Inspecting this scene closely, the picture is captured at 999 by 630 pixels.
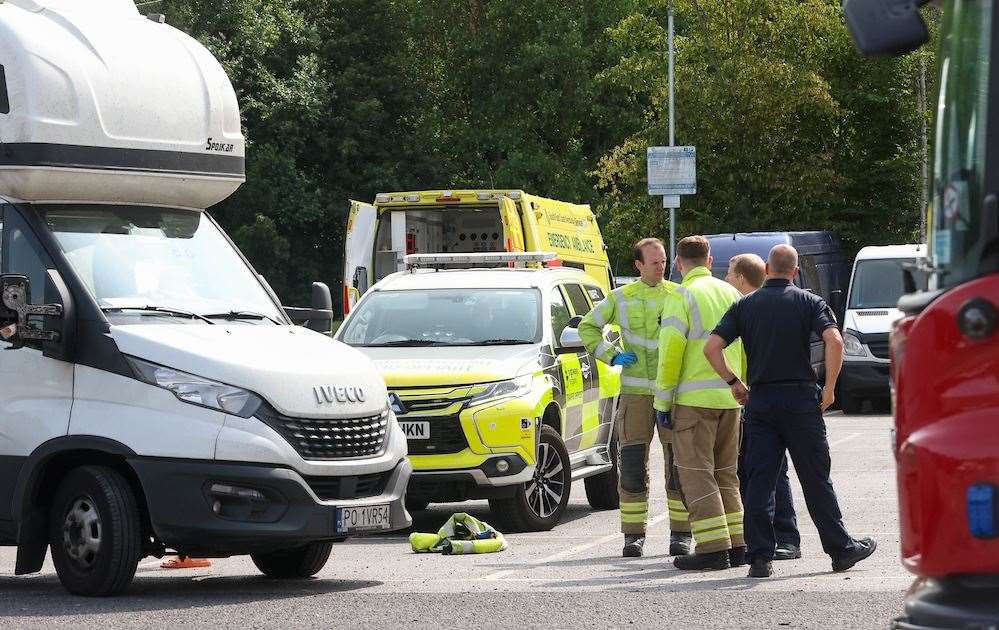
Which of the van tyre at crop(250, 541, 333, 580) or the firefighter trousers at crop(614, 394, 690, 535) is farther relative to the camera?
the firefighter trousers at crop(614, 394, 690, 535)

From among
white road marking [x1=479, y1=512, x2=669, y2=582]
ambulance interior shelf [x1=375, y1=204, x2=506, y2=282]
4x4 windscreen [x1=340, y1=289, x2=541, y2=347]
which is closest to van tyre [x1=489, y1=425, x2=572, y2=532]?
white road marking [x1=479, y1=512, x2=669, y2=582]

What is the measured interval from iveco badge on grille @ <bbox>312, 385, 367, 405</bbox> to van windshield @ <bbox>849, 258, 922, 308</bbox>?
1843 centimetres

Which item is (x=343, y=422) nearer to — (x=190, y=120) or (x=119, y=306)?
(x=119, y=306)

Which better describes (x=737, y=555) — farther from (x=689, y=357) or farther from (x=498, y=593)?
(x=498, y=593)

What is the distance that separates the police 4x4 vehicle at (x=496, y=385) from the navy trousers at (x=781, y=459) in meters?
3.05

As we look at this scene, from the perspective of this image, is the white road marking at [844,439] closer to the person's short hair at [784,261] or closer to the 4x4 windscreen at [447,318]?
the 4x4 windscreen at [447,318]

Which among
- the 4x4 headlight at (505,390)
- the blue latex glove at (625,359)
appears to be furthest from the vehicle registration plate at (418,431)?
the blue latex glove at (625,359)

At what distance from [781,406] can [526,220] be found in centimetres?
1264

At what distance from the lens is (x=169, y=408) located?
31.2 feet

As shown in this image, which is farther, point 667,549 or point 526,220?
point 526,220

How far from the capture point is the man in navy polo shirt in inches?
399

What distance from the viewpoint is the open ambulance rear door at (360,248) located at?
22344 mm

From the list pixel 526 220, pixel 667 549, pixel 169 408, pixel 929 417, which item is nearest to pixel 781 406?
pixel 667 549

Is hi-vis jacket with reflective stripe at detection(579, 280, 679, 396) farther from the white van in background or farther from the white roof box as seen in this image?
the white van in background
